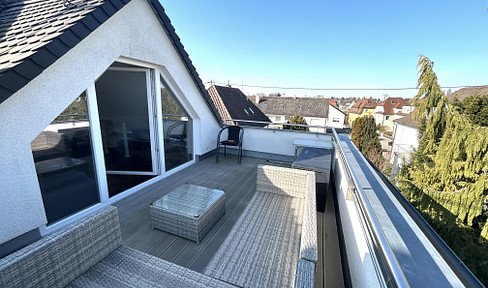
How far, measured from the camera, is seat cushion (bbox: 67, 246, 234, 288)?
51.7 inches

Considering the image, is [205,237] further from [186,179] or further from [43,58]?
[43,58]

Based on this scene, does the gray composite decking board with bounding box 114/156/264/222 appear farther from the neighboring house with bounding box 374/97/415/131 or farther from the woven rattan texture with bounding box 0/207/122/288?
the neighboring house with bounding box 374/97/415/131

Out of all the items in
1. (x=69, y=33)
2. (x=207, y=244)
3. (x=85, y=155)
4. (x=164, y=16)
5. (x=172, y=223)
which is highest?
(x=164, y=16)

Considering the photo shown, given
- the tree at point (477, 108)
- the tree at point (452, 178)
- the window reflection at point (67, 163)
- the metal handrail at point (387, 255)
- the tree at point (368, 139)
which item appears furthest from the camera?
the tree at point (368, 139)

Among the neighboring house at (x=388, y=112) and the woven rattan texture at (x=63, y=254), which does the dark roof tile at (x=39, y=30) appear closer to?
the woven rattan texture at (x=63, y=254)

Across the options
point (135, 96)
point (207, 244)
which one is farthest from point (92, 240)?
point (135, 96)

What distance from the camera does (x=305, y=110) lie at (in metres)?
25.7

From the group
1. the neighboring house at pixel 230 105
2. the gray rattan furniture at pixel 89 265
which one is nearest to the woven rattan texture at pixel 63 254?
the gray rattan furniture at pixel 89 265

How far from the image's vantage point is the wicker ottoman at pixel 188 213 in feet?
6.96

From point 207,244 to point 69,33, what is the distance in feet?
8.54

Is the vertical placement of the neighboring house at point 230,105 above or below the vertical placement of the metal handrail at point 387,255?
above

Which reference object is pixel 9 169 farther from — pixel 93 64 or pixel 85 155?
pixel 93 64

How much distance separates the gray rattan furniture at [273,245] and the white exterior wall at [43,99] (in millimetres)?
1938

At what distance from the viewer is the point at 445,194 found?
2.89 metres
